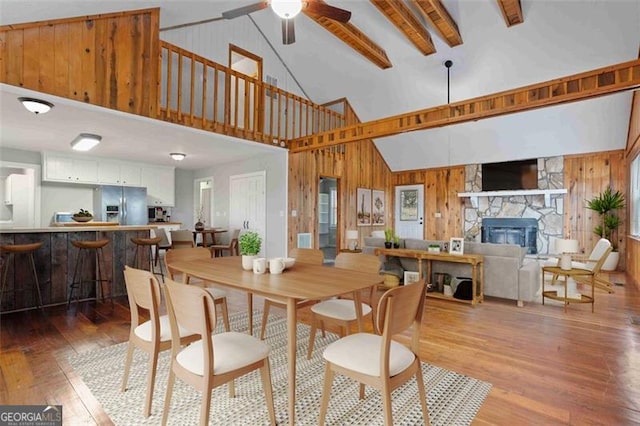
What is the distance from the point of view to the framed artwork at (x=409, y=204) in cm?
935

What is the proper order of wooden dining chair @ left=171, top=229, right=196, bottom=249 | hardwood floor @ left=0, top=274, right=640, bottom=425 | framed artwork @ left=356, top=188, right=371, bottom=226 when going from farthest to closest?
framed artwork @ left=356, top=188, right=371, bottom=226 → wooden dining chair @ left=171, top=229, right=196, bottom=249 → hardwood floor @ left=0, top=274, right=640, bottom=425

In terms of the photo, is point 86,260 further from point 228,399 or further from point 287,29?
point 287,29

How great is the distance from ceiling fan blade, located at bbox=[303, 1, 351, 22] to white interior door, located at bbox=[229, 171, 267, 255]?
392 centimetres

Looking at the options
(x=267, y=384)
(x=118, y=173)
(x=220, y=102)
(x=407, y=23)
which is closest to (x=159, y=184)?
(x=118, y=173)

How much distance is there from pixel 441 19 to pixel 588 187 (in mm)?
5123

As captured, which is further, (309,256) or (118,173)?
(118,173)

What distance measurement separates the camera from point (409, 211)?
946 centimetres

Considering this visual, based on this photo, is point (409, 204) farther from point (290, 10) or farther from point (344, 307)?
point (290, 10)

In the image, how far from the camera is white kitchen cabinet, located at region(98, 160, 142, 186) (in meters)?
6.70

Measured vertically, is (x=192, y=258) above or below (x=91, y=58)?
below

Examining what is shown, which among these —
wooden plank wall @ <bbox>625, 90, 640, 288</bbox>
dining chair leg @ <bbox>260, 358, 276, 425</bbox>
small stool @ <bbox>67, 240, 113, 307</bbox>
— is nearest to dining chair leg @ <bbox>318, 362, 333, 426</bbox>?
dining chair leg @ <bbox>260, 358, 276, 425</bbox>

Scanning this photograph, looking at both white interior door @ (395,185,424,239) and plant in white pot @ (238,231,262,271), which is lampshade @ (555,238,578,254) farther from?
plant in white pot @ (238,231,262,271)

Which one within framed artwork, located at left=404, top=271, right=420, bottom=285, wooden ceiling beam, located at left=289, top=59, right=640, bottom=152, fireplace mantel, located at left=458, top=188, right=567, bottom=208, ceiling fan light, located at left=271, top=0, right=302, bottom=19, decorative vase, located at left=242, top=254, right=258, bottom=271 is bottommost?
framed artwork, located at left=404, top=271, right=420, bottom=285

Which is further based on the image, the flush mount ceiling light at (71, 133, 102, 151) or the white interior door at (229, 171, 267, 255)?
the white interior door at (229, 171, 267, 255)
